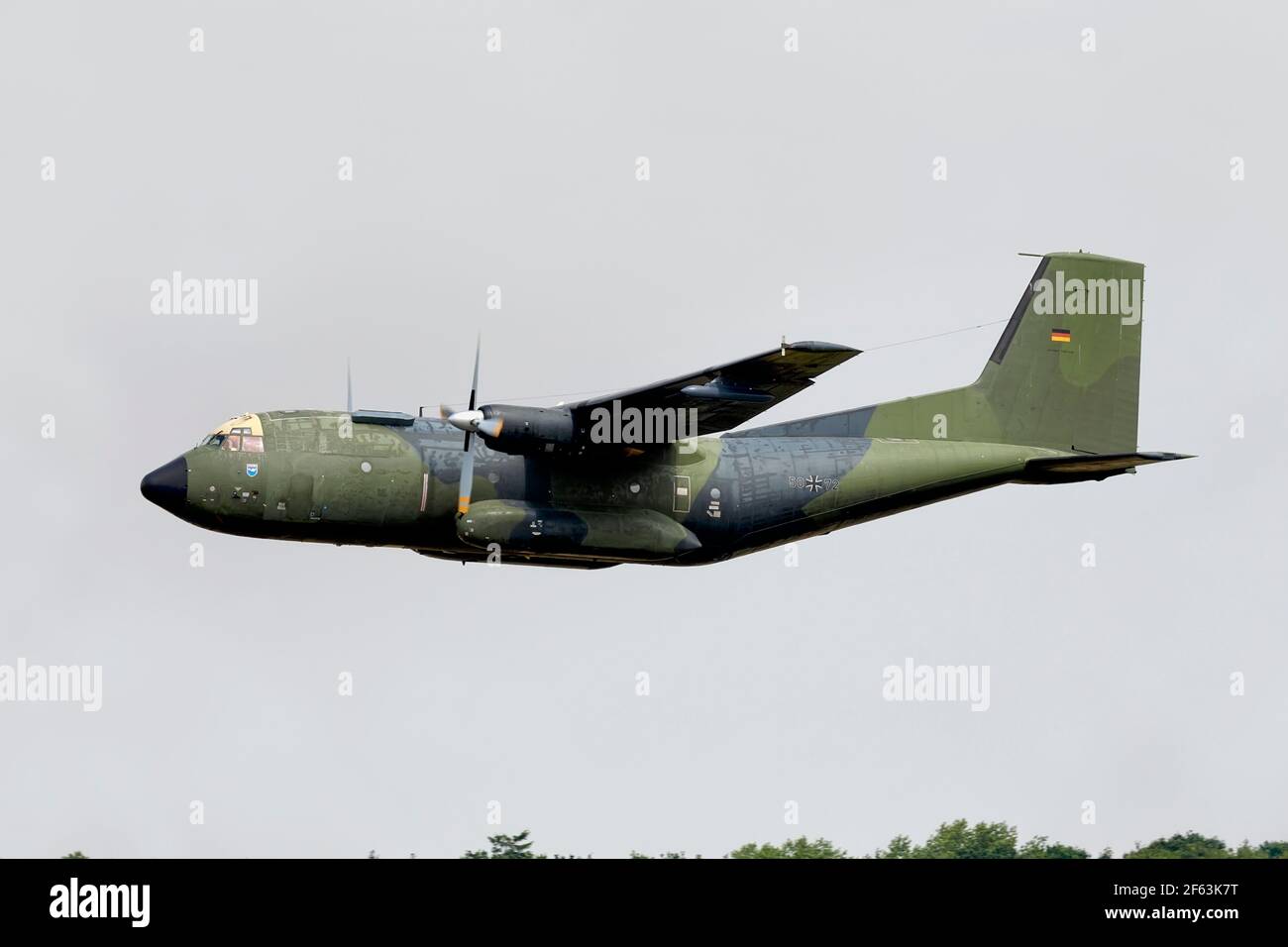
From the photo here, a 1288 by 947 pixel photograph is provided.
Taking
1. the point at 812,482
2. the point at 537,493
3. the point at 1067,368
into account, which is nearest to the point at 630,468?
the point at 537,493

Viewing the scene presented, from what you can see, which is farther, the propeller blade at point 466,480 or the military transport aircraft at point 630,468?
the propeller blade at point 466,480

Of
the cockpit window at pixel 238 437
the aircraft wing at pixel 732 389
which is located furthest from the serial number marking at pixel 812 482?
the cockpit window at pixel 238 437

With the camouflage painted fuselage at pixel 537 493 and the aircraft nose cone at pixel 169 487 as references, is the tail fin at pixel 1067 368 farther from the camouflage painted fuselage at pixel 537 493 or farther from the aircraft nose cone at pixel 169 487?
the aircraft nose cone at pixel 169 487

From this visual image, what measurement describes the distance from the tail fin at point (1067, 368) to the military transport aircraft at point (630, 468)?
6 cm

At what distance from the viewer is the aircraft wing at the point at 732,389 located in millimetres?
28969

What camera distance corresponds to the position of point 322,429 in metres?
29.9

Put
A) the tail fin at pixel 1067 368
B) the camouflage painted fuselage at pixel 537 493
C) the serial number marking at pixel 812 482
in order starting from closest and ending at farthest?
1. the camouflage painted fuselage at pixel 537 493
2. the serial number marking at pixel 812 482
3. the tail fin at pixel 1067 368

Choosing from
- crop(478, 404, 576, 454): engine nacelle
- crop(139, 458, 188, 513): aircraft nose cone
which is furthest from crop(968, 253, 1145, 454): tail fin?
crop(139, 458, 188, 513): aircraft nose cone

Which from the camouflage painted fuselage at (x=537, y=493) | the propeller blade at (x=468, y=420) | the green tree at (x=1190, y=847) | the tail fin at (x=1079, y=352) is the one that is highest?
the tail fin at (x=1079, y=352)

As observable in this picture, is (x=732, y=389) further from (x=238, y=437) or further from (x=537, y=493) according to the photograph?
(x=238, y=437)

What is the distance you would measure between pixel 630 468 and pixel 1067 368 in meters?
8.58

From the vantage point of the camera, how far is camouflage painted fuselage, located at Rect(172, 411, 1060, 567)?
96.9ft
